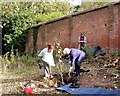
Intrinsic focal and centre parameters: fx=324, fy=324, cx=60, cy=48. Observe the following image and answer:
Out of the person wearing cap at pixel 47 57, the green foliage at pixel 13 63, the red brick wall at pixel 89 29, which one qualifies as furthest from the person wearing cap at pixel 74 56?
the red brick wall at pixel 89 29

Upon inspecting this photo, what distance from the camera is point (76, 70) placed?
1098 cm

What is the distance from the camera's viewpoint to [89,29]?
58.2ft

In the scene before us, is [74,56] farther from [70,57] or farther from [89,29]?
[89,29]

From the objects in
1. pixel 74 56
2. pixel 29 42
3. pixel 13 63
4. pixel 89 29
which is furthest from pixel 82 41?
pixel 74 56

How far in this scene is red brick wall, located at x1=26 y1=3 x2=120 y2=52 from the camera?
639 inches

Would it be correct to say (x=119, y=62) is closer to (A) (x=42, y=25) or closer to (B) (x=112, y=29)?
(B) (x=112, y=29)

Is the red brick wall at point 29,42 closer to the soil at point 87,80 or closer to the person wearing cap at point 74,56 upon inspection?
the soil at point 87,80

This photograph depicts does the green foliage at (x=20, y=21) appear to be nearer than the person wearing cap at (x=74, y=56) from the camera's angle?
No

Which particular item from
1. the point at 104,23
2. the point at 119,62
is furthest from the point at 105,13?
the point at 119,62

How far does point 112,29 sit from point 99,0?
570 cm

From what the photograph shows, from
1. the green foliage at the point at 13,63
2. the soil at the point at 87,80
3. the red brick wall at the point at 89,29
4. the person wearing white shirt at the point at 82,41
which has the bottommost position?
the soil at the point at 87,80

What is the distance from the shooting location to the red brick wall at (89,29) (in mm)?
16219

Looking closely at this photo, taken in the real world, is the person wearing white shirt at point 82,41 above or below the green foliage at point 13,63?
above

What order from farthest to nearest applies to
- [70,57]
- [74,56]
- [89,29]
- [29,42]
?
1. [29,42]
2. [89,29]
3. [70,57]
4. [74,56]
